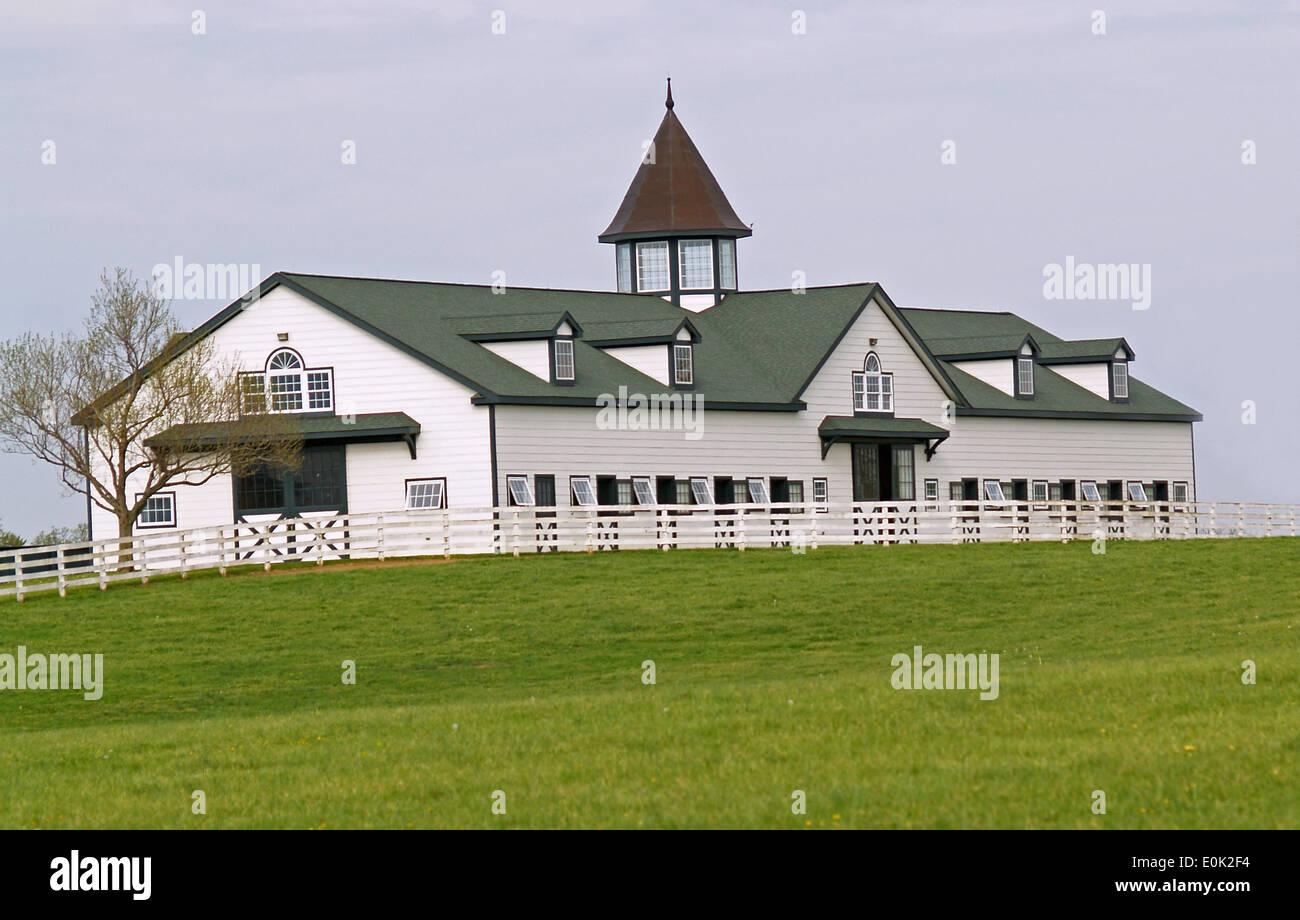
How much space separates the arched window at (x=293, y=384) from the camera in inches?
1802

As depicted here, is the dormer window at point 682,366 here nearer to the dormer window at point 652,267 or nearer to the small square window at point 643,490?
the small square window at point 643,490

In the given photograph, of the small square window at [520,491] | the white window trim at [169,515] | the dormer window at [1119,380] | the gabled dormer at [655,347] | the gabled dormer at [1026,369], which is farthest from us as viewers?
the dormer window at [1119,380]

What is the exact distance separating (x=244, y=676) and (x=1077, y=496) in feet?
115

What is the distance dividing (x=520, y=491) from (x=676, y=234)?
49.2 ft

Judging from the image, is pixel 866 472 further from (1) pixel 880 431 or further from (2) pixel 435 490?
(2) pixel 435 490

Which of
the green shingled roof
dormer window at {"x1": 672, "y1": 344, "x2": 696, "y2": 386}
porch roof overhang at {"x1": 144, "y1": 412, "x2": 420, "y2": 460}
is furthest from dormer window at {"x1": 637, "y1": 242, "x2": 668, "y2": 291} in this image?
porch roof overhang at {"x1": 144, "y1": 412, "x2": 420, "y2": 460}

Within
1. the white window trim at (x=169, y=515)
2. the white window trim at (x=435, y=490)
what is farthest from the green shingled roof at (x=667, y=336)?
the white window trim at (x=169, y=515)

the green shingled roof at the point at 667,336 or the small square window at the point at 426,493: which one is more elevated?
the green shingled roof at the point at 667,336

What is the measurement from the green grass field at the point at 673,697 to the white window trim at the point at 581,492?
16.4 ft

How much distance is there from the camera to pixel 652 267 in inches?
2256

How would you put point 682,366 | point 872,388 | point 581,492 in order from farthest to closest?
point 872,388
point 682,366
point 581,492

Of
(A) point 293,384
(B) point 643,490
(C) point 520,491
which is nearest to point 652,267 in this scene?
(B) point 643,490

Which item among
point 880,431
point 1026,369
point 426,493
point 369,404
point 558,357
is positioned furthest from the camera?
point 1026,369
